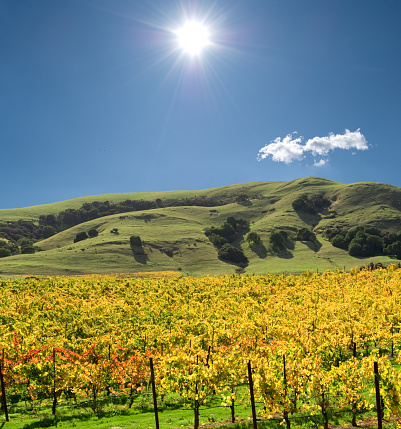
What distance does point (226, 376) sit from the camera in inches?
753

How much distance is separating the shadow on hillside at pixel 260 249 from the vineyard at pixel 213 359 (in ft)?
325

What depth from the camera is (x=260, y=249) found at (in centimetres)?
15125

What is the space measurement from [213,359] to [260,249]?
5308 inches

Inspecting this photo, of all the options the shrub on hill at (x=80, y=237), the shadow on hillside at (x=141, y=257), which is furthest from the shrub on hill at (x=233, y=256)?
the shrub on hill at (x=80, y=237)

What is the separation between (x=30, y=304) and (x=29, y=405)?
22.9 m

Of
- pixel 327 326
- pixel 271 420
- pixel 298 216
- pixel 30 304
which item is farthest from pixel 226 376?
pixel 298 216

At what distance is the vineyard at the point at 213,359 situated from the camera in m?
17.2

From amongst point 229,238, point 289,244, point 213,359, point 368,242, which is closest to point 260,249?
point 289,244

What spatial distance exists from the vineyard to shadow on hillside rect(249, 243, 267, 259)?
99113mm

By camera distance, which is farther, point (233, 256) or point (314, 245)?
point (314, 245)

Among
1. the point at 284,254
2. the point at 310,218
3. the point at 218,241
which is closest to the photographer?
the point at 284,254

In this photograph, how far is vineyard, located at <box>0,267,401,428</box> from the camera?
56.4 ft

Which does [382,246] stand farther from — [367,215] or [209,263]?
[209,263]

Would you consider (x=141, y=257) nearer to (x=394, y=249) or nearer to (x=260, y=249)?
(x=260, y=249)
